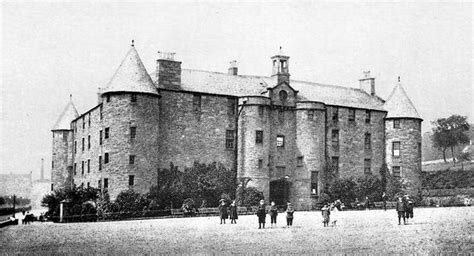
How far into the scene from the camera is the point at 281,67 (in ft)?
193

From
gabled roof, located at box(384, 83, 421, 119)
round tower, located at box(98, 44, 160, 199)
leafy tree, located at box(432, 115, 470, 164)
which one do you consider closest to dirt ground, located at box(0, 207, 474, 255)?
round tower, located at box(98, 44, 160, 199)

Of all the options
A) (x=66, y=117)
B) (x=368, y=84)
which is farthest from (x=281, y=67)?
(x=66, y=117)

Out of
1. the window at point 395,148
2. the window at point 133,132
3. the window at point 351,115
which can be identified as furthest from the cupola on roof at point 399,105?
the window at point 133,132

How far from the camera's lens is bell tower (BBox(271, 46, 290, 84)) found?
2298 inches

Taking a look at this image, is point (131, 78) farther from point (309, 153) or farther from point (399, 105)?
point (399, 105)

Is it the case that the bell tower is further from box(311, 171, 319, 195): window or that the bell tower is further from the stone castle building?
box(311, 171, 319, 195): window

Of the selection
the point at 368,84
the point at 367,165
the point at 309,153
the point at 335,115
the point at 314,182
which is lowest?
the point at 314,182

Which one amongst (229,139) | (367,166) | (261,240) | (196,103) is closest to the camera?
(261,240)

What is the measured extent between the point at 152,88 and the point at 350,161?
21.8 m

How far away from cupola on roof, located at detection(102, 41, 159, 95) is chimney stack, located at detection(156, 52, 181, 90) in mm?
1398

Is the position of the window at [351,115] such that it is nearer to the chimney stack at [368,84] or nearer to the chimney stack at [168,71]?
the chimney stack at [368,84]

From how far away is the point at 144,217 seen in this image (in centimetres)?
4509

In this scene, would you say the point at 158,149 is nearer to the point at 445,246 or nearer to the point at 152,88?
the point at 152,88

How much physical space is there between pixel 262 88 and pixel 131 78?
13.8m
